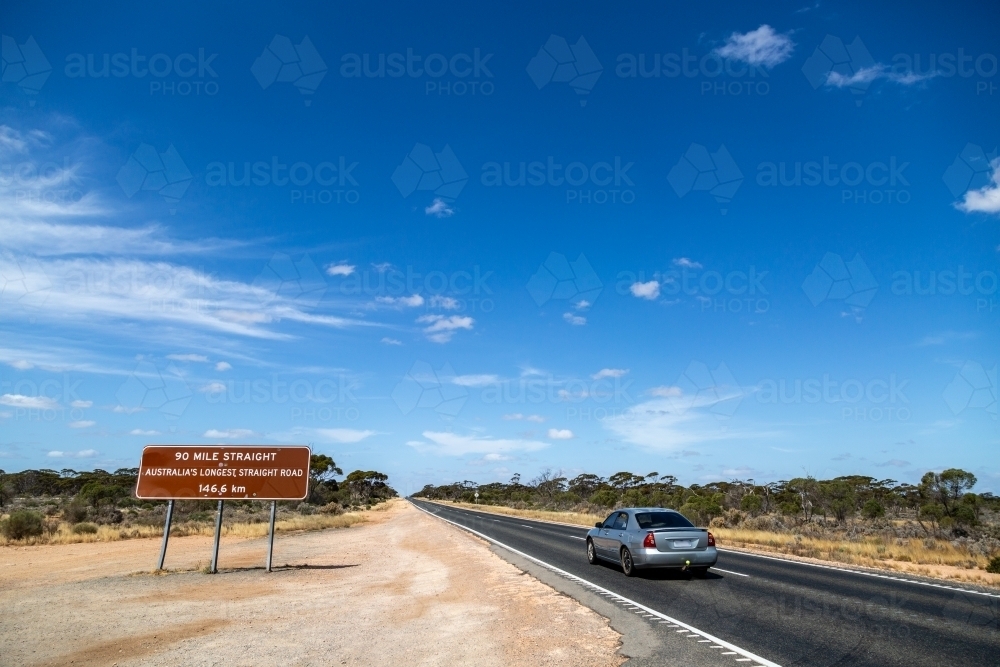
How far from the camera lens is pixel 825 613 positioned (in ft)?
31.6

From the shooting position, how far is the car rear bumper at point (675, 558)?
1347 centimetres

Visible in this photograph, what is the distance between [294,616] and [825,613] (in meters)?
8.85

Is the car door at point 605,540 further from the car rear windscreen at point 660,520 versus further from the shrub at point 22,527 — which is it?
the shrub at point 22,527

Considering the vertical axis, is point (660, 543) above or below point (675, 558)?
above

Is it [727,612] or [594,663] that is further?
[727,612]

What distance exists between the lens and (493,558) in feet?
63.0

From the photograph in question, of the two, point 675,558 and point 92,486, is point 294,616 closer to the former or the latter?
point 675,558

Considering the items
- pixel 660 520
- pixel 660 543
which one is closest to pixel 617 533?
pixel 660 520

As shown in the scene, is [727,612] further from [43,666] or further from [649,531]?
[43,666]

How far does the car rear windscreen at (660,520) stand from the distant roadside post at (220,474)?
9410mm

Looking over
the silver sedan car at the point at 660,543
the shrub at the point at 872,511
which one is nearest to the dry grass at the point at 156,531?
the silver sedan car at the point at 660,543

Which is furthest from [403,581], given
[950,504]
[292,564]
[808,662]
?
[950,504]

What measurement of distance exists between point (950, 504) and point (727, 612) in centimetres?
3942

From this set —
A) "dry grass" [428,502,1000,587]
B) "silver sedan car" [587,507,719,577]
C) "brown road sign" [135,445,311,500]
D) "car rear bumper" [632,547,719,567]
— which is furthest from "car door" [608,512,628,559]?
"brown road sign" [135,445,311,500]
